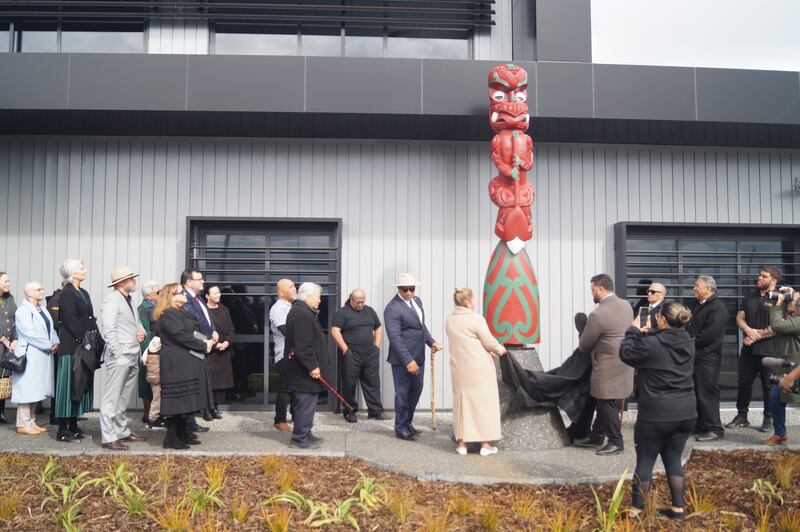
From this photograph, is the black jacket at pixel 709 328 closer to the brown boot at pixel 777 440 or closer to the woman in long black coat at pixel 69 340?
the brown boot at pixel 777 440

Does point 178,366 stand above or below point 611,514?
above

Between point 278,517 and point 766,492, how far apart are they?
365cm

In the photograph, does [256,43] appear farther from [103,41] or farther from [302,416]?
[302,416]

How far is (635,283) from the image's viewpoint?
360 inches

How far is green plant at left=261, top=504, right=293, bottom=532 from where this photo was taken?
4012mm

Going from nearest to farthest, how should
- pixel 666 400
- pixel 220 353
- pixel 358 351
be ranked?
pixel 666 400
pixel 220 353
pixel 358 351

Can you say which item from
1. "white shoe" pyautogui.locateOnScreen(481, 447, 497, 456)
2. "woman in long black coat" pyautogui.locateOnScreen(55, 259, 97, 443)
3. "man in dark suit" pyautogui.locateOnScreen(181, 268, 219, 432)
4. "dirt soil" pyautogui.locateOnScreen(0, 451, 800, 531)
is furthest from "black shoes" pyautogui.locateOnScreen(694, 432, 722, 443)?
"woman in long black coat" pyautogui.locateOnScreen(55, 259, 97, 443)

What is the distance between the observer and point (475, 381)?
6.01 metres

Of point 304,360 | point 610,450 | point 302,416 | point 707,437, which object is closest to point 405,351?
point 304,360

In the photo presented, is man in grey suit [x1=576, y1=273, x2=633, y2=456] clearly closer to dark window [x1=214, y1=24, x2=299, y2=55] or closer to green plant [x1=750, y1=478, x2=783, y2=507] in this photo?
green plant [x1=750, y1=478, x2=783, y2=507]

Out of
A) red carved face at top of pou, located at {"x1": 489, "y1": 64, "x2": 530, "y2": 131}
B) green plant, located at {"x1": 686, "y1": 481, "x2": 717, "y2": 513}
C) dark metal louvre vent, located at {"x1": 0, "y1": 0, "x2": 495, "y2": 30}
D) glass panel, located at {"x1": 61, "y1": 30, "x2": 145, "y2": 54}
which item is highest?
dark metal louvre vent, located at {"x1": 0, "y1": 0, "x2": 495, "y2": 30}

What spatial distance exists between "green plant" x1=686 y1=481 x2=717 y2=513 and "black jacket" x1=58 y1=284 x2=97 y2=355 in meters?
5.84

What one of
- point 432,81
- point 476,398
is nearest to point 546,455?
point 476,398

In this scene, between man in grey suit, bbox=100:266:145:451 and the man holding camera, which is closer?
man in grey suit, bbox=100:266:145:451
